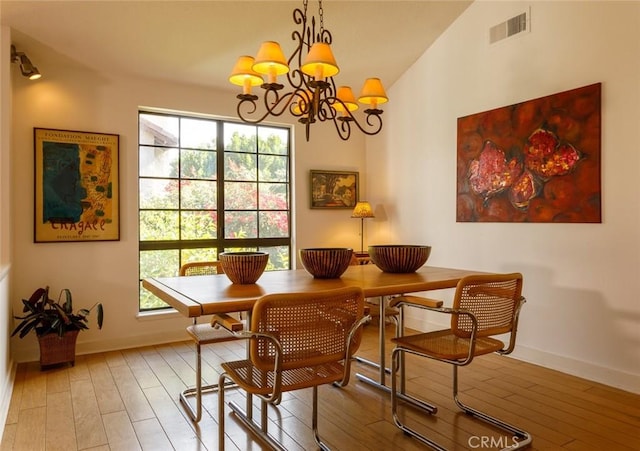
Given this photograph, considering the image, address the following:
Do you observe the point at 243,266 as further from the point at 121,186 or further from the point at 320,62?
the point at 121,186

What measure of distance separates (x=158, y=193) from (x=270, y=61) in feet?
7.79

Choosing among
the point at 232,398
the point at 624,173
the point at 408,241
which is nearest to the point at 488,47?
the point at 624,173

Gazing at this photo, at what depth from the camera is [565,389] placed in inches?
111

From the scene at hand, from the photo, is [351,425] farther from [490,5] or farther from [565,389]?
[490,5]

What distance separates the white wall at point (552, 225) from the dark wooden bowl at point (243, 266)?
2.28 m

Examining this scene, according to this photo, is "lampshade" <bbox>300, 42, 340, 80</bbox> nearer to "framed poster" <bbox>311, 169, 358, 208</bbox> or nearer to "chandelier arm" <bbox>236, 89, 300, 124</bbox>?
"chandelier arm" <bbox>236, 89, 300, 124</bbox>

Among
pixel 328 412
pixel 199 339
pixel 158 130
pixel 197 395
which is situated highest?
pixel 158 130

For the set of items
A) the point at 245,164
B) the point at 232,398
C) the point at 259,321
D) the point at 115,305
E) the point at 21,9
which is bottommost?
the point at 232,398

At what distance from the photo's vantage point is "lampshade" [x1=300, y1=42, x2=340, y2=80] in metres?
2.14

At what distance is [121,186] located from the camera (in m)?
3.81

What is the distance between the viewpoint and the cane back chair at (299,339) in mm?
1584

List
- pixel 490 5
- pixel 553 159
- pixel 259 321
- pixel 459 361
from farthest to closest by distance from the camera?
1. pixel 490 5
2. pixel 553 159
3. pixel 459 361
4. pixel 259 321

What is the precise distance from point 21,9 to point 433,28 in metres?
3.24

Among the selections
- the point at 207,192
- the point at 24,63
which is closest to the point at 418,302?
the point at 207,192
